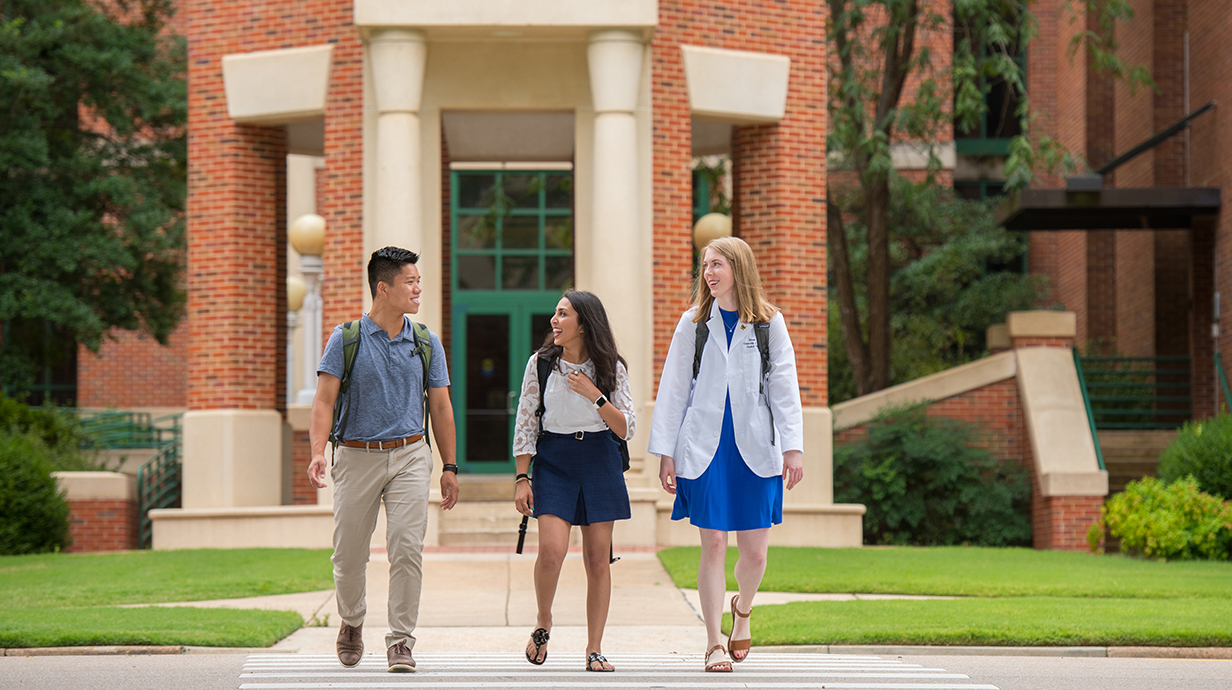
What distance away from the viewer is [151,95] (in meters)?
20.2

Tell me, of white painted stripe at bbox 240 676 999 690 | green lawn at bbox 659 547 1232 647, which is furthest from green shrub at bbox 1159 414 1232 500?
white painted stripe at bbox 240 676 999 690

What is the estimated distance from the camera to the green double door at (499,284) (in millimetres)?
22188

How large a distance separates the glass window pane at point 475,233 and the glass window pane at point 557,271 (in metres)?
1.02

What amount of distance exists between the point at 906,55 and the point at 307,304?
38.9ft

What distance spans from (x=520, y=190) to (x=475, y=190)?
2.71 ft

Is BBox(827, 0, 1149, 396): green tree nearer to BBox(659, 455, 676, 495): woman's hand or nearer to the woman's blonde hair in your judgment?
the woman's blonde hair

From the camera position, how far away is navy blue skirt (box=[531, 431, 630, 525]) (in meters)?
6.01

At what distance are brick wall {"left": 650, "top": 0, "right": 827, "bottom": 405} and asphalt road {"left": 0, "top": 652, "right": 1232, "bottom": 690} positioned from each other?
25.2 ft

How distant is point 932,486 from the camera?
1647cm

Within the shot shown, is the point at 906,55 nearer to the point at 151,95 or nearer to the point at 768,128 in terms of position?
the point at 768,128

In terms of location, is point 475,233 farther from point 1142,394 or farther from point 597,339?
point 597,339

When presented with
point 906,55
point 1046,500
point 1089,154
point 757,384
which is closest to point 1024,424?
point 1046,500

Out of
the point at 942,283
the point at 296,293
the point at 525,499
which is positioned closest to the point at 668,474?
the point at 525,499

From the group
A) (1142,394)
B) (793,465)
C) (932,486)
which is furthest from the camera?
(1142,394)
